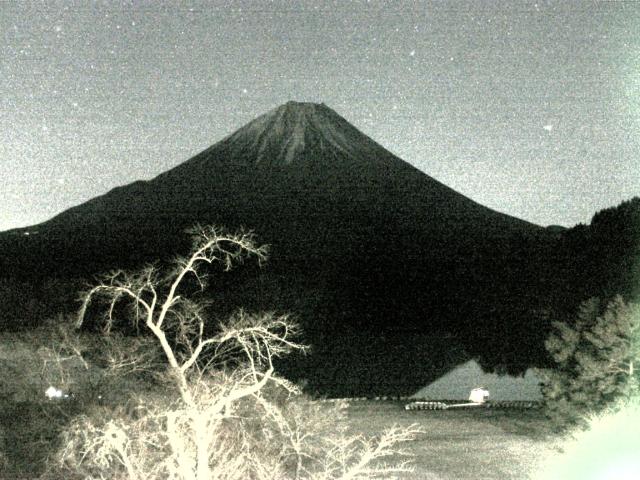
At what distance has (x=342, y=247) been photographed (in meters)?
89.8

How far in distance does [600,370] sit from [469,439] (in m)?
3.64

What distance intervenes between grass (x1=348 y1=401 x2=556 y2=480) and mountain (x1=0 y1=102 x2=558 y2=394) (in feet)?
32.6

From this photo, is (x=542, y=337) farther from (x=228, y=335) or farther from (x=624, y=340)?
(x=228, y=335)

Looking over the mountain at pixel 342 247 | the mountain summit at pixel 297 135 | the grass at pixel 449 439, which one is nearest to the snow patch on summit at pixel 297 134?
the mountain summit at pixel 297 135

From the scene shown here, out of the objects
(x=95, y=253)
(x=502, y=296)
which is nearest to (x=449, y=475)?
(x=502, y=296)

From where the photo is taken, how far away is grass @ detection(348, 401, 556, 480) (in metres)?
14.7

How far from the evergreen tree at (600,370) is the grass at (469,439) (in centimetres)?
98

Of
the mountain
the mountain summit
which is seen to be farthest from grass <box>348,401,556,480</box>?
the mountain summit

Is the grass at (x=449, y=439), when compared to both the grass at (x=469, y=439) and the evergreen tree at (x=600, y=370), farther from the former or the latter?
the evergreen tree at (x=600, y=370)

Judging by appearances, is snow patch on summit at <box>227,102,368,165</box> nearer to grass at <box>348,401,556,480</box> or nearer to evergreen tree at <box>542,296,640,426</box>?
grass at <box>348,401,556,480</box>

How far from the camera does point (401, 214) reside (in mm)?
103375

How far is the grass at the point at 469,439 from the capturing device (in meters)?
14.7

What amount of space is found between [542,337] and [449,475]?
1982 centimetres

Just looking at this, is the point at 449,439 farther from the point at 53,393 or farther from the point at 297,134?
the point at 297,134
